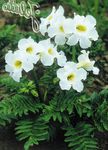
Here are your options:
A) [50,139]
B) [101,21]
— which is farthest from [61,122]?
[101,21]

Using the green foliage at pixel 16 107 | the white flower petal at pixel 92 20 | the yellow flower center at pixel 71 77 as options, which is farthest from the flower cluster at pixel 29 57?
the white flower petal at pixel 92 20

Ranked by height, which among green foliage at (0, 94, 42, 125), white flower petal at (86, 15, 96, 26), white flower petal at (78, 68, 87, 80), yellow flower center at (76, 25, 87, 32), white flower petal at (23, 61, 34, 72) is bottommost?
green foliage at (0, 94, 42, 125)

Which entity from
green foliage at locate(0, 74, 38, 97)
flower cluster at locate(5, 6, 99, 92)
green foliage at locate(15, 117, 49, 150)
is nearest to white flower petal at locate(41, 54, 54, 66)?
flower cluster at locate(5, 6, 99, 92)

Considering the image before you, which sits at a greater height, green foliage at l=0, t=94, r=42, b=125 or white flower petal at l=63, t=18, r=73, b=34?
white flower petal at l=63, t=18, r=73, b=34

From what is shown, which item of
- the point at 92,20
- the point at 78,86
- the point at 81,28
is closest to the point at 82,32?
the point at 81,28

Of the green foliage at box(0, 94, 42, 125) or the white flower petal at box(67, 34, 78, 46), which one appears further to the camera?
the green foliage at box(0, 94, 42, 125)

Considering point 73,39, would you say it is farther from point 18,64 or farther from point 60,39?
point 18,64

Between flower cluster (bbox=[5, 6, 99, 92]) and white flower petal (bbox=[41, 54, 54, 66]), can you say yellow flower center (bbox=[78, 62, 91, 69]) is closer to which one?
flower cluster (bbox=[5, 6, 99, 92])
